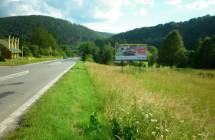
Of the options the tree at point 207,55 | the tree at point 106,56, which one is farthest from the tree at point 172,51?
the tree at point 106,56

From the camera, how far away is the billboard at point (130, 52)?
166 feet

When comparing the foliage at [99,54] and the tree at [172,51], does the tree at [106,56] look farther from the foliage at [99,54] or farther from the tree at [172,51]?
the tree at [172,51]

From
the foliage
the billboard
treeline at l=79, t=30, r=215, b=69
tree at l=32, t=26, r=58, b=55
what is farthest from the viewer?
tree at l=32, t=26, r=58, b=55

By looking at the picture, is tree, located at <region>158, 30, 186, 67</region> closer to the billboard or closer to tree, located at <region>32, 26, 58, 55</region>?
the billboard

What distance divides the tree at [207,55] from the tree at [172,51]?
401 inches

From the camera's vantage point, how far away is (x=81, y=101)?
13664 mm

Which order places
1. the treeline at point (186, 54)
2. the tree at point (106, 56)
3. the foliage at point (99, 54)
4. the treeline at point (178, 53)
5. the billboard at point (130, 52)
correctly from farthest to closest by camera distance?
1. the tree at point (106, 56)
2. the foliage at point (99, 54)
3. the treeline at point (178, 53)
4. the treeline at point (186, 54)
5. the billboard at point (130, 52)

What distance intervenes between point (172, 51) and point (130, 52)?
46.5 meters

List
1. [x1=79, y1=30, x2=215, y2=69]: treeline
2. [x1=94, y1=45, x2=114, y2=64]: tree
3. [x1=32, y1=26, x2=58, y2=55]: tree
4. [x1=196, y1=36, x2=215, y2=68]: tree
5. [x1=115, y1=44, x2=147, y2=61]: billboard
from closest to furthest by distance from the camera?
[x1=115, y1=44, x2=147, y2=61]: billboard
[x1=196, y1=36, x2=215, y2=68]: tree
[x1=79, y1=30, x2=215, y2=69]: treeline
[x1=94, y1=45, x2=114, y2=64]: tree
[x1=32, y1=26, x2=58, y2=55]: tree

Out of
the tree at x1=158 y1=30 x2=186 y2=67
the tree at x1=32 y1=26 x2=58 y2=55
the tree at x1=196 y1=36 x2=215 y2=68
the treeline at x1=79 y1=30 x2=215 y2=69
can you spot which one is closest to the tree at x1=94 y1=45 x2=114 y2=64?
the treeline at x1=79 y1=30 x2=215 y2=69

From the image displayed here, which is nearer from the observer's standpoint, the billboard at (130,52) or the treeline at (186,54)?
the billboard at (130,52)

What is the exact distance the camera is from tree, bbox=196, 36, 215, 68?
7600 centimetres

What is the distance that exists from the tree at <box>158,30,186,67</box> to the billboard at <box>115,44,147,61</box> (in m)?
39.9

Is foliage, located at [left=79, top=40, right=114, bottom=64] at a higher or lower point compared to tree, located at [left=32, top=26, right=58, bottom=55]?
lower
